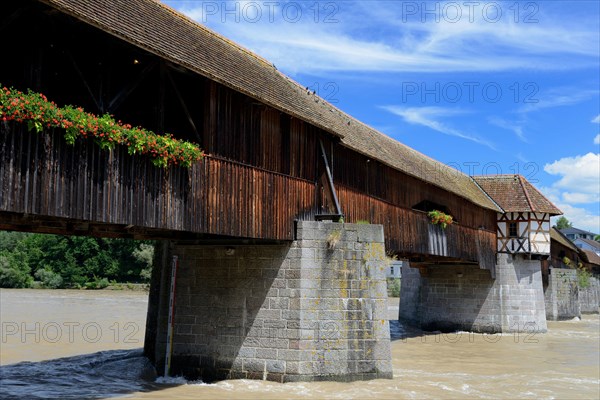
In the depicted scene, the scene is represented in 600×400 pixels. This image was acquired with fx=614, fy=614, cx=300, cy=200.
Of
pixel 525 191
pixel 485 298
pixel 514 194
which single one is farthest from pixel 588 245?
pixel 485 298

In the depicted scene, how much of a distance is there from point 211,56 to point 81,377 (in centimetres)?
645

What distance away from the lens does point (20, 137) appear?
255 inches

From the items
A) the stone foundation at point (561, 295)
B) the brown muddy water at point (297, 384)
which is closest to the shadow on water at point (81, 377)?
the brown muddy water at point (297, 384)

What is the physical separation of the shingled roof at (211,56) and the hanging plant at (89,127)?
3.37ft

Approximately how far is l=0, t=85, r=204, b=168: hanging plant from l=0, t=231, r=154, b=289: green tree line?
3478 cm

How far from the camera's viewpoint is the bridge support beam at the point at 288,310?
10.1m

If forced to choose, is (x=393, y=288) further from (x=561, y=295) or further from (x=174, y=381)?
(x=174, y=381)

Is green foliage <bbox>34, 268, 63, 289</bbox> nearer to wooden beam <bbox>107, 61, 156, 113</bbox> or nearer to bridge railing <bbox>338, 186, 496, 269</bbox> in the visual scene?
bridge railing <bbox>338, 186, 496, 269</bbox>

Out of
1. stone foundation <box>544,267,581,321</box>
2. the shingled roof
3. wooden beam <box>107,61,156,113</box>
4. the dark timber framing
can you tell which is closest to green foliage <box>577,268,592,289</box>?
stone foundation <box>544,267,581,321</box>

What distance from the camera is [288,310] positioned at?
10211 mm

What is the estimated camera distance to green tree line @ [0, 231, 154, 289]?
4150 centimetres

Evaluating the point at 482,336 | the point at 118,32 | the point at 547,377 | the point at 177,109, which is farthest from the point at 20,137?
the point at 482,336

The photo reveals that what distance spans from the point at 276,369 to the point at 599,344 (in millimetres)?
15585

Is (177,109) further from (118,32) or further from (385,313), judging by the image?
(385,313)
